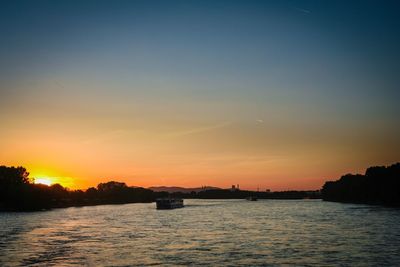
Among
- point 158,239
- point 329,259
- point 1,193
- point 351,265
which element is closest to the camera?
point 351,265

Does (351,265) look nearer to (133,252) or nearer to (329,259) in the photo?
(329,259)

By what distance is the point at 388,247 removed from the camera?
60.5 m

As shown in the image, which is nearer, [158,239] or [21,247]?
[21,247]

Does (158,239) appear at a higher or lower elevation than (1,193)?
lower

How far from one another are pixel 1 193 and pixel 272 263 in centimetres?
16827

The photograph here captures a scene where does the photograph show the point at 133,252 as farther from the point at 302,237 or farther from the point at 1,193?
the point at 1,193

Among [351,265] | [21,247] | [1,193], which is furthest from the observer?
[1,193]

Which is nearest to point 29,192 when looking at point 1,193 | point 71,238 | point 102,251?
point 1,193

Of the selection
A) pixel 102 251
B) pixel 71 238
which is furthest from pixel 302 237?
pixel 71 238

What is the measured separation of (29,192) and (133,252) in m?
154

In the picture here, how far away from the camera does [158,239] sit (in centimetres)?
7381

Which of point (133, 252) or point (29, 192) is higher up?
point (29, 192)

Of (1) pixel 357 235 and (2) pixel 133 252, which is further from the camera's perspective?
(1) pixel 357 235

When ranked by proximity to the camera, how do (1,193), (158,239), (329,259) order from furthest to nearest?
(1,193), (158,239), (329,259)
